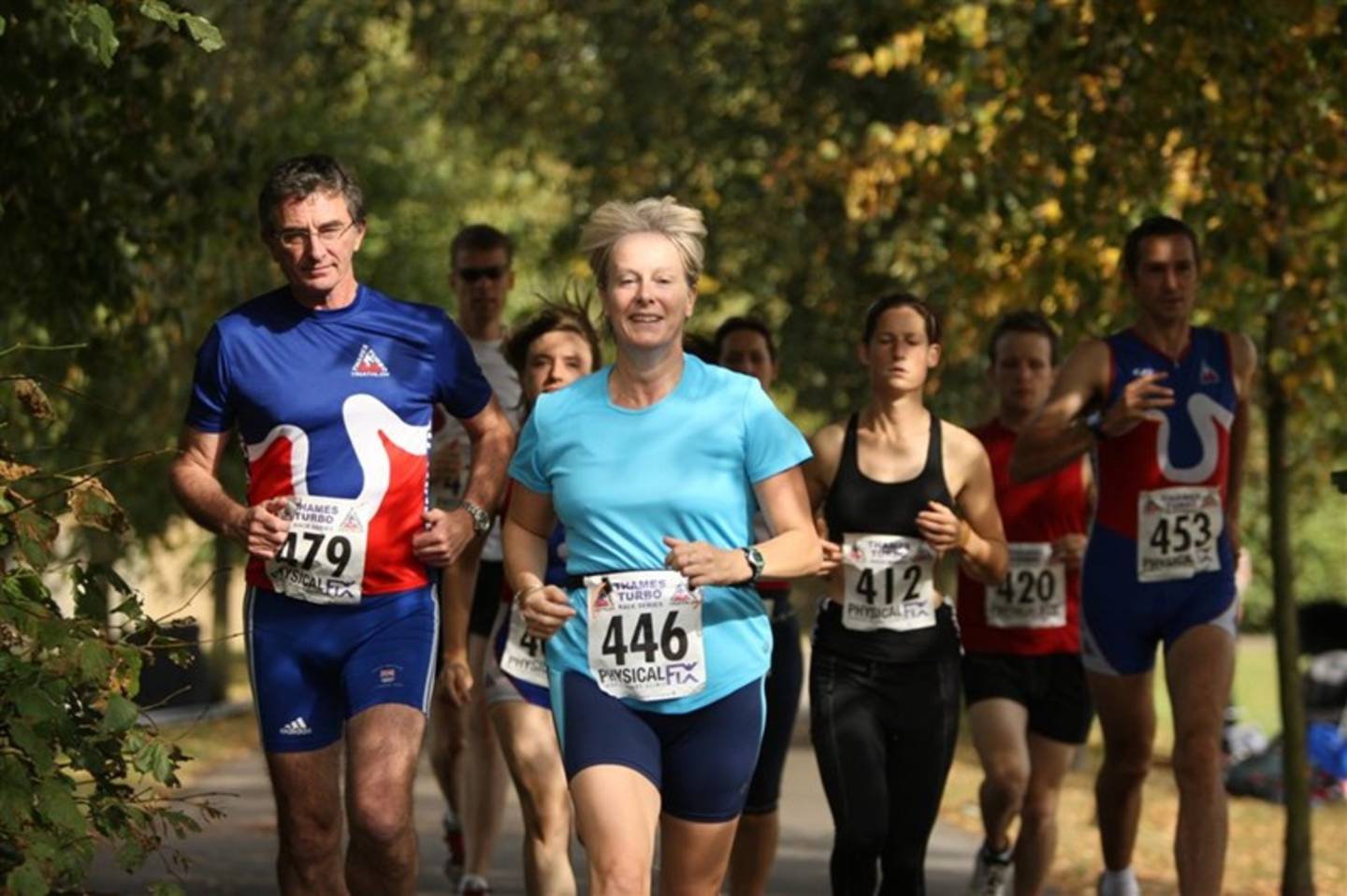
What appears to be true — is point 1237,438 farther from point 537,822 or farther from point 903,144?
point 903,144

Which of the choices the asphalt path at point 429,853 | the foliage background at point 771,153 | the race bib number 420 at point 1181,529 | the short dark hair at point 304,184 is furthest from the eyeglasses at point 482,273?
the short dark hair at point 304,184

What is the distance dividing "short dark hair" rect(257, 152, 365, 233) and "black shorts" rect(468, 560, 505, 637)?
2.93m

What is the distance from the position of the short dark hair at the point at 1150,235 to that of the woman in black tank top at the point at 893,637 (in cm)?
101

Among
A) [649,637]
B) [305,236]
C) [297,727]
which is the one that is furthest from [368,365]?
[649,637]

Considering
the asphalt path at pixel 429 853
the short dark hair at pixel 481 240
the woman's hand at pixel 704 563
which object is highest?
the short dark hair at pixel 481 240

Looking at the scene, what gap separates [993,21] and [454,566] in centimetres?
895

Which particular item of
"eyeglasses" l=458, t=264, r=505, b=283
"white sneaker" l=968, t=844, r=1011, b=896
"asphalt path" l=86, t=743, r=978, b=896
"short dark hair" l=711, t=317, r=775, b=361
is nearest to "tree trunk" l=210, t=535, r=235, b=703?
"asphalt path" l=86, t=743, r=978, b=896

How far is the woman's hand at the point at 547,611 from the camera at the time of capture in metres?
6.70

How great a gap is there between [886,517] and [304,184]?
2.21 meters

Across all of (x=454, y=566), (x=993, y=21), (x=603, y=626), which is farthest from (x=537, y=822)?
(x=993, y=21)

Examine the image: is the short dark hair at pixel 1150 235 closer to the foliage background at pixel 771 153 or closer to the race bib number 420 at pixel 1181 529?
the race bib number 420 at pixel 1181 529

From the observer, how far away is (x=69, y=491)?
6.56 metres

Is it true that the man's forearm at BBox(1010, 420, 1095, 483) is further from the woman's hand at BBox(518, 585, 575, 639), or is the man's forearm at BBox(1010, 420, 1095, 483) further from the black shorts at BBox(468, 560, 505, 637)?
the woman's hand at BBox(518, 585, 575, 639)

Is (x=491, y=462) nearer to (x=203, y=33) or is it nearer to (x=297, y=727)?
(x=297, y=727)
